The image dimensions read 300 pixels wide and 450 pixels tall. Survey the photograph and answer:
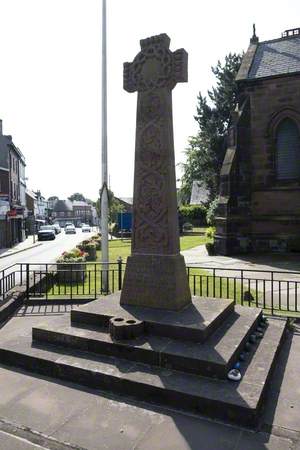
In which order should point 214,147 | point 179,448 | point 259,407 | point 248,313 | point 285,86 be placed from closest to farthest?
point 179,448 < point 259,407 < point 248,313 < point 285,86 < point 214,147

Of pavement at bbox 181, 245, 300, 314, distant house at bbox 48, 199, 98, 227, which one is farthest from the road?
distant house at bbox 48, 199, 98, 227

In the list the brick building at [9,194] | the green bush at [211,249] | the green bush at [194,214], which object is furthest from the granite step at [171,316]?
the green bush at [194,214]

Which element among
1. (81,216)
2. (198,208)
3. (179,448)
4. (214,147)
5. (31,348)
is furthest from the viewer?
(81,216)

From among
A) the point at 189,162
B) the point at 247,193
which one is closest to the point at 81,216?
the point at 189,162

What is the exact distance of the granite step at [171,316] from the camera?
219 inches

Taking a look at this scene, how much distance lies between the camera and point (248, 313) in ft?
22.9

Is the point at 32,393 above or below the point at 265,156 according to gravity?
below

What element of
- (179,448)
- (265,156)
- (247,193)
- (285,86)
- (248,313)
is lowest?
(179,448)

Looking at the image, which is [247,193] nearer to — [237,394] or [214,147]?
A: [237,394]

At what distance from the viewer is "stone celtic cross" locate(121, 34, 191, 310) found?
21.6 ft

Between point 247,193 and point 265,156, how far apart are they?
208 centimetres

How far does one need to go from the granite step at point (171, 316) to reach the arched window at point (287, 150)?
13751mm

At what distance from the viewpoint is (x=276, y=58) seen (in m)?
20.4

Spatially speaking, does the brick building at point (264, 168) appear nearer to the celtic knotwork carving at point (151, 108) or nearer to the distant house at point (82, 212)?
the celtic knotwork carving at point (151, 108)
